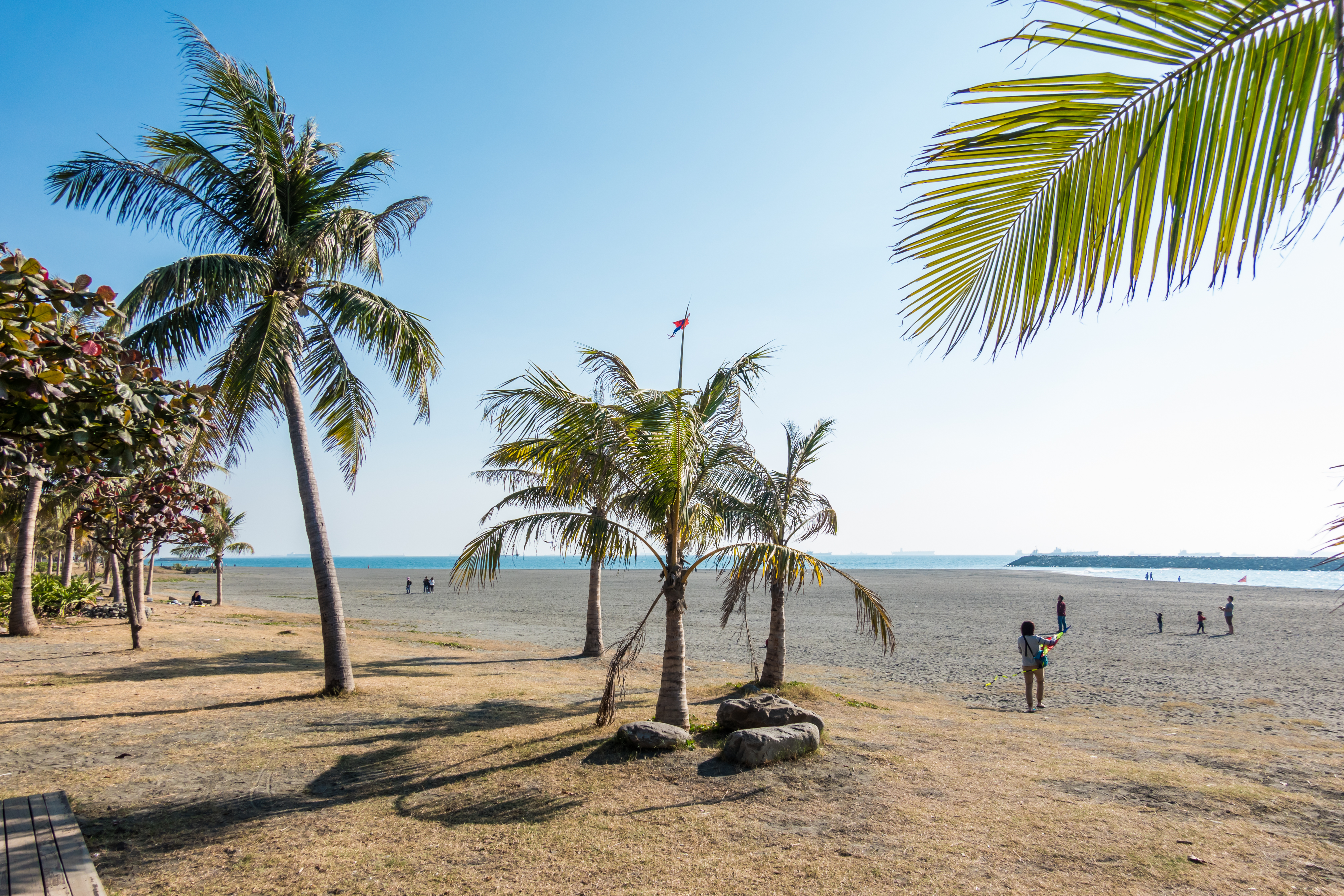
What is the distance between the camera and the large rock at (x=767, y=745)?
25.3ft

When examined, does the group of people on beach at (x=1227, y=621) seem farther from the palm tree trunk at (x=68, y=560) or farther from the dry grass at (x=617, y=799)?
the palm tree trunk at (x=68, y=560)

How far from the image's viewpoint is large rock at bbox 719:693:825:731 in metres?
8.88

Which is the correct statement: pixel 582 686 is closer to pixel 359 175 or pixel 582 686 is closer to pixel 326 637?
pixel 326 637

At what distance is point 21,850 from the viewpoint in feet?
14.5

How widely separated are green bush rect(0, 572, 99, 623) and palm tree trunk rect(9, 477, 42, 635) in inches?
26.9

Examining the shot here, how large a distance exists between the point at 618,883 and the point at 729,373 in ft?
21.8

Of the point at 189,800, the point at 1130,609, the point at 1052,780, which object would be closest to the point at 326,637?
the point at 189,800

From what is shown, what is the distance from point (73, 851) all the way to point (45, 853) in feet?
0.47

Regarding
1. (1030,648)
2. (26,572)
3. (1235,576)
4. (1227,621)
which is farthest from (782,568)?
(1235,576)

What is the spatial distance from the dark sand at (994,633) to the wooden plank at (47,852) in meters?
13.8

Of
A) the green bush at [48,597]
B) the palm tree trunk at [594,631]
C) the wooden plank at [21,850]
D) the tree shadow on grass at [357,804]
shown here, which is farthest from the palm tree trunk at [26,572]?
the wooden plank at [21,850]

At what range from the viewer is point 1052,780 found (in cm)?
762

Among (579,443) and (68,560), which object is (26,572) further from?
Result: (579,443)

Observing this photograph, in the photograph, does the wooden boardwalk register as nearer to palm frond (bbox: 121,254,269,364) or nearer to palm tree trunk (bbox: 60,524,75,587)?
palm frond (bbox: 121,254,269,364)
